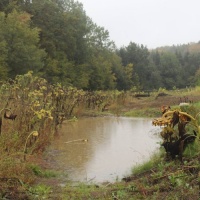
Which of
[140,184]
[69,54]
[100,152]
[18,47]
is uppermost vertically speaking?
[69,54]

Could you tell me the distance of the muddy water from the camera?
5.75 meters

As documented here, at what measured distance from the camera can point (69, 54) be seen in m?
35.6

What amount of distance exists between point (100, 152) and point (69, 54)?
95.4 feet

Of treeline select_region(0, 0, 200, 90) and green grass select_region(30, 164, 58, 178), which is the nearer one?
green grass select_region(30, 164, 58, 178)

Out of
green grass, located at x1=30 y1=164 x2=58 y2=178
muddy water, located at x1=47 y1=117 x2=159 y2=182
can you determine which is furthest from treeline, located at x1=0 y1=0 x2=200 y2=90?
green grass, located at x1=30 y1=164 x2=58 y2=178

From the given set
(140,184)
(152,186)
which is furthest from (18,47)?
(152,186)

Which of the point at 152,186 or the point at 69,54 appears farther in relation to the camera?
the point at 69,54

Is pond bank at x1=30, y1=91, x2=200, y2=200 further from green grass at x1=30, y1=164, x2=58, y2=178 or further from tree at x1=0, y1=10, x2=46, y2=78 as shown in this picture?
tree at x1=0, y1=10, x2=46, y2=78

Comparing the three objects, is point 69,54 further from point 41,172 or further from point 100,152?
point 41,172

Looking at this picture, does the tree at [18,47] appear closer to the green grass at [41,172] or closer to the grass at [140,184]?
the green grass at [41,172]

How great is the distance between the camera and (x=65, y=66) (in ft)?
106

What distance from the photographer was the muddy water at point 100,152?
5.75 metres

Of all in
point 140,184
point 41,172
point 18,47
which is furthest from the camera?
point 18,47

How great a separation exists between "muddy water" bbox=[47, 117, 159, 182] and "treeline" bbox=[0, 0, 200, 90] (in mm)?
13767
